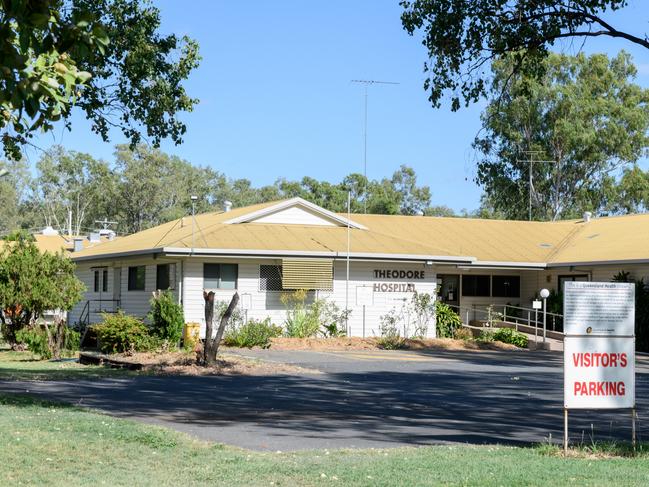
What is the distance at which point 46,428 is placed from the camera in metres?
11.6

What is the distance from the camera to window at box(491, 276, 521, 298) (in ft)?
130

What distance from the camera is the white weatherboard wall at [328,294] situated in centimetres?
3145

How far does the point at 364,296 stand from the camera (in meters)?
33.7

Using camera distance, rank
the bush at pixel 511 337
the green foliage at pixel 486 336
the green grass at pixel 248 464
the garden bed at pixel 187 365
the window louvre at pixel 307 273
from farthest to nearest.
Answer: the green foliage at pixel 486 336 → the bush at pixel 511 337 → the window louvre at pixel 307 273 → the garden bed at pixel 187 365 → the green grass at pixel 248 464

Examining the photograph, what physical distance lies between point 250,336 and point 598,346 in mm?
19488

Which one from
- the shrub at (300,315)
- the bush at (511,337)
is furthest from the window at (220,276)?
the bush at (511,337)

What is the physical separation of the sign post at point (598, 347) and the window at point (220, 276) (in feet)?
69.9

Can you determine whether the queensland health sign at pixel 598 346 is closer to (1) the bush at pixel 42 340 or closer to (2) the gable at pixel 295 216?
(1) the bush at pixel 42 340

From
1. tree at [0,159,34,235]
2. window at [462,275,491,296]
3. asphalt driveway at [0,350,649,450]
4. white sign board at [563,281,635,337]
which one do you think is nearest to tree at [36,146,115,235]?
tree at [0,159,34,235]

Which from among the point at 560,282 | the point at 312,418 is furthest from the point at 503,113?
the point at 312,418

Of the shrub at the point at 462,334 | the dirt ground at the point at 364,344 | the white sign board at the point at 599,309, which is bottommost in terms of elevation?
the dirt ground at the point at 364,344

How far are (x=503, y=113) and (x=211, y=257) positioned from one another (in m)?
31.8

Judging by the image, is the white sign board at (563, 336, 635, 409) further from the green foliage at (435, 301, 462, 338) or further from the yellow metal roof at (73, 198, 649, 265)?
the green foliage at (435, 301, 462, 338)

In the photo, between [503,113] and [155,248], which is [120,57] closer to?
[155,248]
